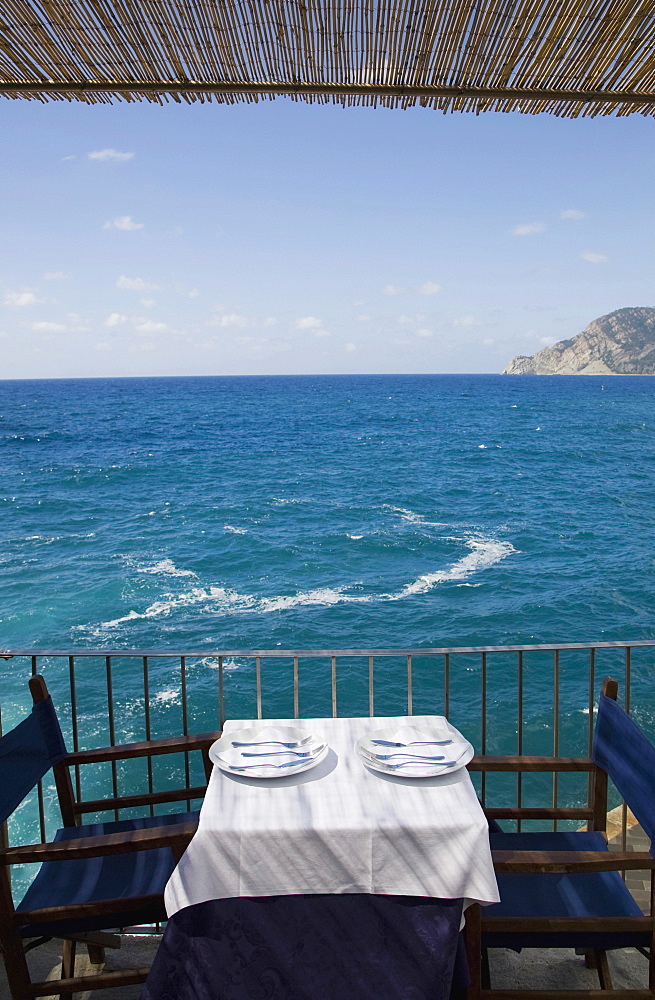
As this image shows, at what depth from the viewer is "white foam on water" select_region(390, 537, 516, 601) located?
17.5 metres

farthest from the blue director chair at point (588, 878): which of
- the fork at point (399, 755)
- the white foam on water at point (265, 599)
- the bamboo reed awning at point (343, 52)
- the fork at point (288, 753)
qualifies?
the white foam on water at point (265, 599)

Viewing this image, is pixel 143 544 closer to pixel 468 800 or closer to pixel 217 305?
pixel 468 800

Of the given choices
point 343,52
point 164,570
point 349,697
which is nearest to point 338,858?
point 343,52

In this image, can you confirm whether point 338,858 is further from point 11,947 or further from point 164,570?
point 164,570

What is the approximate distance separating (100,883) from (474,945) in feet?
3.43

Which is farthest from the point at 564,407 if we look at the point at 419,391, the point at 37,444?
the point at 37,444

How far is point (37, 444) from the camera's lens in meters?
40.6

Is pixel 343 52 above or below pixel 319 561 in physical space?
above

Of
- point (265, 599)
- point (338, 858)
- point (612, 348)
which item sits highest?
point (612, 348)

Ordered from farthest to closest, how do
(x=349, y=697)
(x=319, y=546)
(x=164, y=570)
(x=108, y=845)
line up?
Result: 1. (x=319, y=546)
2. (x=164, y=570)
3. (x=349, y=697)
4. (x=108, y=845)

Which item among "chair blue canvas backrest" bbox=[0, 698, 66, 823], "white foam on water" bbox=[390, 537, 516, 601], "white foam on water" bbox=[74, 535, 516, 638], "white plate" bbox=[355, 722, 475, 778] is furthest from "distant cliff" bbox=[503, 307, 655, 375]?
"chair blue canvas backrest" bbox=[0, 698, 66, 823]

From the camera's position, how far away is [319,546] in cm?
2159

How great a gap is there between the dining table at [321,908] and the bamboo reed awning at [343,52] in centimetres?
204

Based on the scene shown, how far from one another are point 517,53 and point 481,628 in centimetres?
1399
